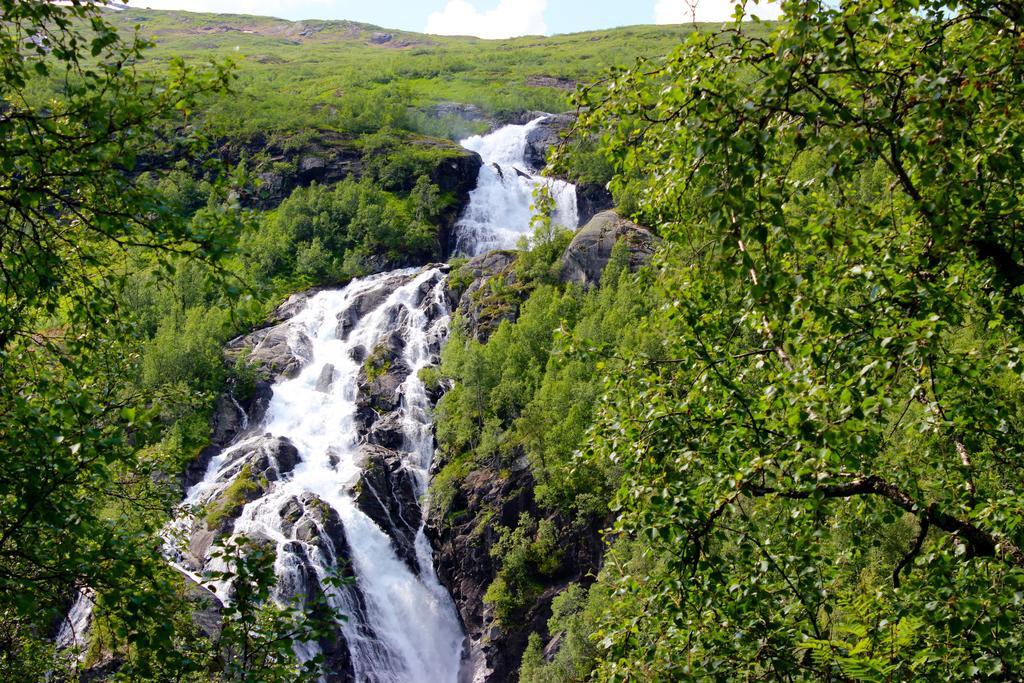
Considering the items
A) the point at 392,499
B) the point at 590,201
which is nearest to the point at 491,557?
the point at 392,499

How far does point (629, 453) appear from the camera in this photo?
8211mm

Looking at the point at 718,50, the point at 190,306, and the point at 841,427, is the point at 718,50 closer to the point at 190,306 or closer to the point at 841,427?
the point at 841,427

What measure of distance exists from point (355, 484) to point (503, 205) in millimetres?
53029

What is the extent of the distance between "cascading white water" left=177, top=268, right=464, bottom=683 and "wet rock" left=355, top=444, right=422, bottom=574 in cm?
28

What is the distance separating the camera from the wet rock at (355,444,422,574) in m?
46.8

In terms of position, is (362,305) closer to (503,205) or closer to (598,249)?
(598,249)

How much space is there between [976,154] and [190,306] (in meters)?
82.4

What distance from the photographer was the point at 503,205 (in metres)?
94.8

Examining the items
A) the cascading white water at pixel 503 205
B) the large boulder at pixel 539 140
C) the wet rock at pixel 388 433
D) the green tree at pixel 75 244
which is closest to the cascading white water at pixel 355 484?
the wet rock at pixel 388 433

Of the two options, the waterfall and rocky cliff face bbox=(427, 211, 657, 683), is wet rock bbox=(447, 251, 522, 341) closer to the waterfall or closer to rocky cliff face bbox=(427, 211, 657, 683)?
the waterfall

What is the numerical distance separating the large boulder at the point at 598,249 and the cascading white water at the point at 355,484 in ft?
37.8

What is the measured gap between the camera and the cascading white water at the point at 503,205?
86562 millimetres

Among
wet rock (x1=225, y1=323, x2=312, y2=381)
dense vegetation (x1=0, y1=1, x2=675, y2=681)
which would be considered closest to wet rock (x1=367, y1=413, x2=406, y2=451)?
wet rock (x1=225, y1=323, x2=312, y2=381)

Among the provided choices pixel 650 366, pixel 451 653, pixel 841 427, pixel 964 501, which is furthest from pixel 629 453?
pixel 451 653
